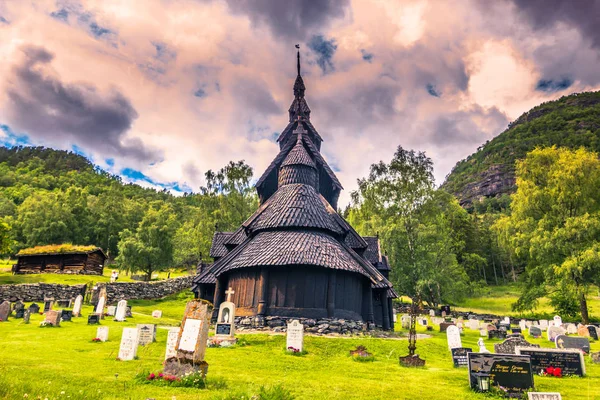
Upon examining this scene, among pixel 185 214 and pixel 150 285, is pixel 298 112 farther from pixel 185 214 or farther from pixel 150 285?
pixel 185 214

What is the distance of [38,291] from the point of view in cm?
3194

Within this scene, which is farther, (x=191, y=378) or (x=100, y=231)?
(x=100, y=231)

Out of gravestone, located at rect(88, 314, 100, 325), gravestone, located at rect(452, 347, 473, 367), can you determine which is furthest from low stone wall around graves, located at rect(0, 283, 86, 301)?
gravestone, located at rect(452, 347, 473, 367)

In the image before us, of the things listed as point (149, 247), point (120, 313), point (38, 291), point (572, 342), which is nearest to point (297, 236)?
point (120, 313)

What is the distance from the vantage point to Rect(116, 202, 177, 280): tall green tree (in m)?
52.0

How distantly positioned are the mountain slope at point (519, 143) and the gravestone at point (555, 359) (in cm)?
11974

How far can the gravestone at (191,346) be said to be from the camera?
8.16m

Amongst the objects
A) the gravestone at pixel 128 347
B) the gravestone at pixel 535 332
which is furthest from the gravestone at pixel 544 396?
the gravestone at pixel 535 332

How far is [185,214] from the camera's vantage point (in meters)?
98.4

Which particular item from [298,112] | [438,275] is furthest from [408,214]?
[298,112]

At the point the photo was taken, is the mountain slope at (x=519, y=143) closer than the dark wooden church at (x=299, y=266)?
No

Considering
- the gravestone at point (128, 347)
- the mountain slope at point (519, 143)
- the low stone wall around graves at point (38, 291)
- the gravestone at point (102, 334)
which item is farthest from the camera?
the mountain slope at point (519, 143)

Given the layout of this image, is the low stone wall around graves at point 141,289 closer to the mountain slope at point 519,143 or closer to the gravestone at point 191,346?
the gravestone at point 191,346

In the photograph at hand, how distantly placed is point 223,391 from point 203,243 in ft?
125
